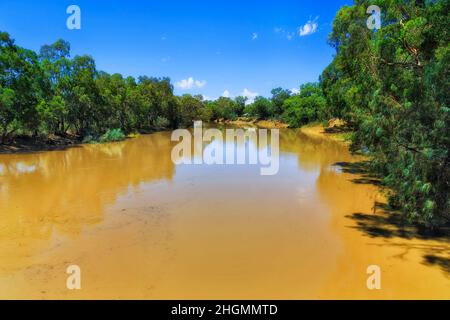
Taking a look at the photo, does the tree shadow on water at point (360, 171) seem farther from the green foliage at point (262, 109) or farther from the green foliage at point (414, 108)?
the green foliage at point (262, 109)

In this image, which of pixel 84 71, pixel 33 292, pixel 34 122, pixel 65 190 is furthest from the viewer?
pixel 84 71

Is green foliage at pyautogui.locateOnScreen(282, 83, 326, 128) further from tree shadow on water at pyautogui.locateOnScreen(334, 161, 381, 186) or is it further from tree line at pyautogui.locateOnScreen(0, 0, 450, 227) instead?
tree shadow on water at pyautogui.locateOnScreen(334, 161, 381, 186)

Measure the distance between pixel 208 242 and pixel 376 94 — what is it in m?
5.11

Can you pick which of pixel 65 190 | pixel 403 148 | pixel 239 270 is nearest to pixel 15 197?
pixel 65 190

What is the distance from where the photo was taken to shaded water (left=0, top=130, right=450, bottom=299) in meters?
5.24

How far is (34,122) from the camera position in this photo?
76.7 ft

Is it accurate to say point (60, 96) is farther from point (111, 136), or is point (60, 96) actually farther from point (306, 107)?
point (306, 107)

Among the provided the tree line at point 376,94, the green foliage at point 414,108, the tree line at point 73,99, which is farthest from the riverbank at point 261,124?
the green foliage at point 414,108

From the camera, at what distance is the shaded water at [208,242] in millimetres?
5238

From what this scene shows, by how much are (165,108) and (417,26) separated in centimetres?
4759

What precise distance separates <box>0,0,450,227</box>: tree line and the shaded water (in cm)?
127

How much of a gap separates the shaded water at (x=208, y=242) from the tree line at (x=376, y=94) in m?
1.27

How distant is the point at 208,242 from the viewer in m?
7.18
